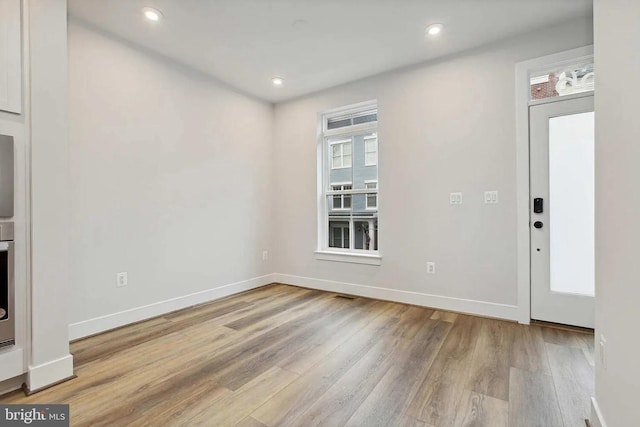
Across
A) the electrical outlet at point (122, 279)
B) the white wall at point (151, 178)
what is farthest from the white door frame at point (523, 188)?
the electrical outlet at point (122, 279)

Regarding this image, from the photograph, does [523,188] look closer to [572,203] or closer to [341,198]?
[572,203]

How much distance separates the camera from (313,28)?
102 inches

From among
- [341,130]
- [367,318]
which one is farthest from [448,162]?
[367,318]

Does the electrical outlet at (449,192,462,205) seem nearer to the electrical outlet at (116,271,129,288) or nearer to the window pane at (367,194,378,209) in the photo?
the window pane at (367,194,378,209)

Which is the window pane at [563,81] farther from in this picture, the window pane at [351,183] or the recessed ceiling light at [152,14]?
the recessed ceiling light at [152,14]

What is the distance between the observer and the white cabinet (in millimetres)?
1632

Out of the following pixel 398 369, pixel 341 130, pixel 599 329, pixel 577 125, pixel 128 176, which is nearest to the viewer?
pixel 599 329

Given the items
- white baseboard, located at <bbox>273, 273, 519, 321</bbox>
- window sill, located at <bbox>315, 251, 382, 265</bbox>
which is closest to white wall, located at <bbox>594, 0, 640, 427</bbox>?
white baseboard, located at <bbox>273, 273, 519, 321</bbox>

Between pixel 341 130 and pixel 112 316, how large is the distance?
10.7ft

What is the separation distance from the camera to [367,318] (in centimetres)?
287

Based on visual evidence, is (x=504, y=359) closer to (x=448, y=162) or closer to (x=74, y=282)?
(x=448, y=162)

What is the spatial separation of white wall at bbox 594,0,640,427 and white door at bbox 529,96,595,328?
1.48 m

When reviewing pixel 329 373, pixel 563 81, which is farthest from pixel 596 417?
pixel 563 81

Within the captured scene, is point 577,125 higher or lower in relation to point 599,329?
higher
